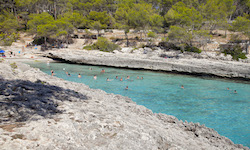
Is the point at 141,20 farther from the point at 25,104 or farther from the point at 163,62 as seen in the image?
the point at 25,104

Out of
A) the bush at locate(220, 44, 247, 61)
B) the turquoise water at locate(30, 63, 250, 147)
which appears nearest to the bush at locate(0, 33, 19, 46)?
the turquoise water at locate(30, 63, 250, 147)

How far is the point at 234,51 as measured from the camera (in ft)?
117

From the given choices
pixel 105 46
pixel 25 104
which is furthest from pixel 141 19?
pixel 25 104

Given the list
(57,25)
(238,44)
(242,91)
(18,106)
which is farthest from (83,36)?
(18,106)

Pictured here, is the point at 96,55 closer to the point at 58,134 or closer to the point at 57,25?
the point at 57,25

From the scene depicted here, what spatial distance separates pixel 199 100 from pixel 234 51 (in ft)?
74.4

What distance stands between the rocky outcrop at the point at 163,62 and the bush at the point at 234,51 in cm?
333

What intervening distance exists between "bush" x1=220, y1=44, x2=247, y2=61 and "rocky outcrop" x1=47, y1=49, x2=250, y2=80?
3328 mm

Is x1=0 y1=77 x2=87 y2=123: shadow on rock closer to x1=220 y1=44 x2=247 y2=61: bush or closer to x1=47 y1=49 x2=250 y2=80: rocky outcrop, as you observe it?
x1=47 y1=49 x2=250 y2=80: rocky outcrop

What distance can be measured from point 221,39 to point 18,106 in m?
48.3

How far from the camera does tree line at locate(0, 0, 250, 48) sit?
39.0 metres

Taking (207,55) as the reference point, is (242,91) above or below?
below

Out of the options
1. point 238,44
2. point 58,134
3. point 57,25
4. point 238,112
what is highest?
point 57,25

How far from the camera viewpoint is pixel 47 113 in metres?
7.24
